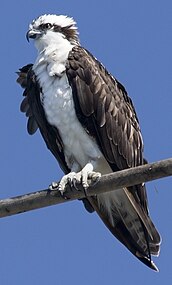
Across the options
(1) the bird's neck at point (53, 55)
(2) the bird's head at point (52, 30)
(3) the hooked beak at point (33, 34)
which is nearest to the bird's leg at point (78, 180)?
(1) the bird's neck at point (53, 55)

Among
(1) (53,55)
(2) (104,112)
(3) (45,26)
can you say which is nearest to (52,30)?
(3) (45,26)

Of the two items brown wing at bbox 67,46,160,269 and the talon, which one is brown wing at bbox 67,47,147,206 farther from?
the talon

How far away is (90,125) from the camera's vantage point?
8695 mm

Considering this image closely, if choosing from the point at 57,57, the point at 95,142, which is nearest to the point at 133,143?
the point at 95,142

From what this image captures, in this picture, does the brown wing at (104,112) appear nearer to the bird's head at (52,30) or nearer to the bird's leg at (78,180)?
the bird's head at (52,30)

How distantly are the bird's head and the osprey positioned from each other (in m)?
0.14

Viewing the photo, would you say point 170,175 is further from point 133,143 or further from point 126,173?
point 133,143

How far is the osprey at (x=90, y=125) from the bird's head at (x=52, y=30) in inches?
5.4

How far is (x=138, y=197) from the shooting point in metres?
8.45

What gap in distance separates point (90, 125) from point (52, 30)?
1458 millimetres

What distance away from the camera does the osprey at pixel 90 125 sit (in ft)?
28.3

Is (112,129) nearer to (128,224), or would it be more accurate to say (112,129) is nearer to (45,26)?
(128,224)

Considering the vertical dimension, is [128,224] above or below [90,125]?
below

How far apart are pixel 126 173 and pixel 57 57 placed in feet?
9.16
